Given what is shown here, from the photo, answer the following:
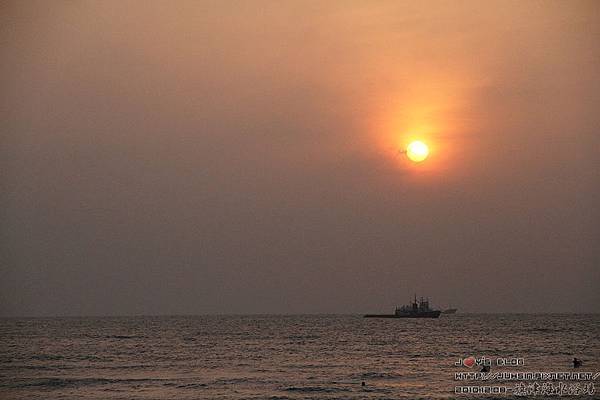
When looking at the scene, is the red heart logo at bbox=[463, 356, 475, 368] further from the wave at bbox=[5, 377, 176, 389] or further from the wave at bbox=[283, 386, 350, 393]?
the wave at bbox=[5, 377, 176, 389]

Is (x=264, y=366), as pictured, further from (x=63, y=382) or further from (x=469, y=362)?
(x=469, y=362)

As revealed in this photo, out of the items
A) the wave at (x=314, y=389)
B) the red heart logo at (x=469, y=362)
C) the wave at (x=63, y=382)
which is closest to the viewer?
the wave at (x=314, y=389)

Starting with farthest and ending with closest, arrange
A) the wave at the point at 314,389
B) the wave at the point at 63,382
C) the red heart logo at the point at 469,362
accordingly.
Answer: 1. the red heart logo at the point at 469,362
2. the wave at the point at 63,382
3. the wave at the point at 314,389

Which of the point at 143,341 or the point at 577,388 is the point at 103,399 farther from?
the point at 143,341

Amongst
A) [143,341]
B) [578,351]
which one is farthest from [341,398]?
[143,341]

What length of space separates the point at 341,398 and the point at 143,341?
7885 cm

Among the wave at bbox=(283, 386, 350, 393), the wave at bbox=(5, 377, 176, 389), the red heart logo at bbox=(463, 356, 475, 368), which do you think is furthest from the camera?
the red heart logo at bbox=(463, 356, 475, 368)

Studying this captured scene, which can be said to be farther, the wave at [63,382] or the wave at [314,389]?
the wave at [63,382]

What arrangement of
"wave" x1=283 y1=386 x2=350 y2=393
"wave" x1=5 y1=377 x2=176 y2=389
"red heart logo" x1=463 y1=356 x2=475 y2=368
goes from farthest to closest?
1. "red heart logo" x1=463 y1=356 x2=475 y2=368
2. "wave" x1=5 y1=377 x2=176 y2=389
3. "wave" x1=283 y1=386 x2=350 y2=393

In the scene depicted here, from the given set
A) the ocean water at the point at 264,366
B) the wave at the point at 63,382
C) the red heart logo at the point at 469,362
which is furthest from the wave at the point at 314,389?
the red heart logo at the point at 469,362

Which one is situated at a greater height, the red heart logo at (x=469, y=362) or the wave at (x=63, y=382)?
the red heart logo at (x=469, y=362)

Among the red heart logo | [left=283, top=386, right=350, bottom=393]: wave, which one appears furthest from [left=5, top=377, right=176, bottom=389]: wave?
the red heart logo

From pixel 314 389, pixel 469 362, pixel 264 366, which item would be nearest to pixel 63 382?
pixel 264 366

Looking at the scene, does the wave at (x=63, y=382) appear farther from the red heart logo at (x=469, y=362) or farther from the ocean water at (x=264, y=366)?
the red heart logo at (x=469, y=362)
